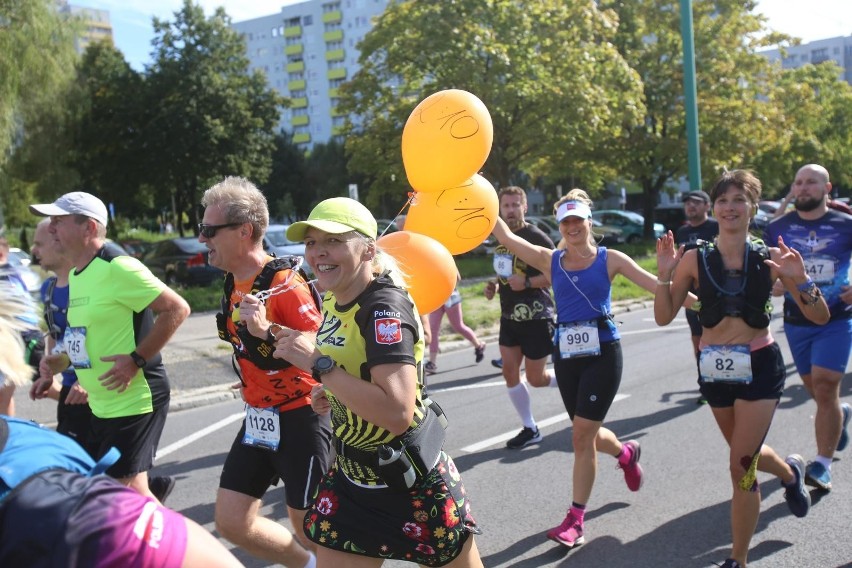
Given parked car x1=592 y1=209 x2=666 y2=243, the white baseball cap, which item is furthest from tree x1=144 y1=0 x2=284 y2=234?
the white baseball cap

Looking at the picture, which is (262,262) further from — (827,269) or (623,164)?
(623,164)

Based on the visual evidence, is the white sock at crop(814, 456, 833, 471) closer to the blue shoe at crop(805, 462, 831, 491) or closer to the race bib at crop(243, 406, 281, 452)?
the blue shoe at crop(805, 462, 831, 491)

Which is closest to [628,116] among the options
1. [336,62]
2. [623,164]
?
[623,164]

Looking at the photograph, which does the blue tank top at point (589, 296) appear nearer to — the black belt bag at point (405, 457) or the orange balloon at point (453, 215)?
the orange balloon at point (453, 215)

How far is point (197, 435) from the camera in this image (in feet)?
23.3

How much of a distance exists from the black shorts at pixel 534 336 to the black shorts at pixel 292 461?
2932 mm

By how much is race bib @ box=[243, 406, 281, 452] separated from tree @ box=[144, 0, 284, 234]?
28.9 m

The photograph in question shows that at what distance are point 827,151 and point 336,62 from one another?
75.9 m

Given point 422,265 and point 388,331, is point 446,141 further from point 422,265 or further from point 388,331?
point 388,331

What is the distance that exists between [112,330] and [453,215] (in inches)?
A: 70.9

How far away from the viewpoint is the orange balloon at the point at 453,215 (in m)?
3.87

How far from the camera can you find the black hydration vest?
3.76m

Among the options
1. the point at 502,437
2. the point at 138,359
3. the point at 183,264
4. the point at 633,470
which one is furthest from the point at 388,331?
the point at 183,264

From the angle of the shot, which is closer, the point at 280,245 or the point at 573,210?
the point at 573,210
